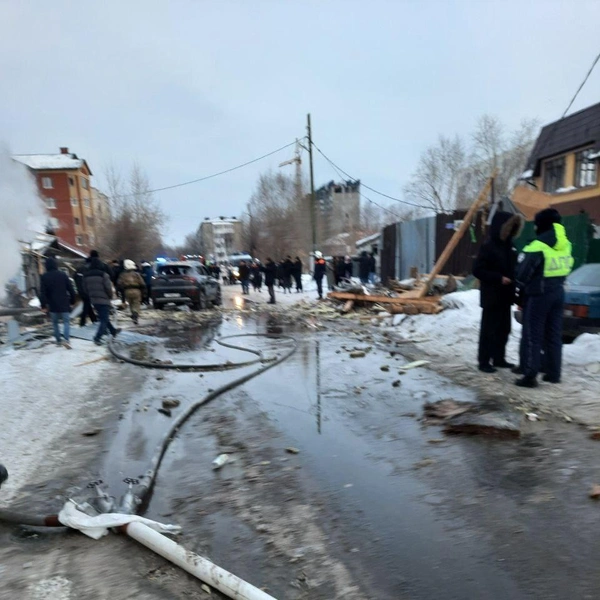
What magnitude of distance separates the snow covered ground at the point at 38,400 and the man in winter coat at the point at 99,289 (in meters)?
0.75

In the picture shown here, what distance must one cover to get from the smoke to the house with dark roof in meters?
19.3

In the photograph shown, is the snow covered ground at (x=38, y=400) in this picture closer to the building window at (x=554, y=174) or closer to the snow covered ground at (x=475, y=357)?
the snow covered ground at (x=475, y=357)

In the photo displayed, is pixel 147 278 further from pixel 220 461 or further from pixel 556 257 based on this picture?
pixel 556 257

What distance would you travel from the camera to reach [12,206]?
29.2 feet

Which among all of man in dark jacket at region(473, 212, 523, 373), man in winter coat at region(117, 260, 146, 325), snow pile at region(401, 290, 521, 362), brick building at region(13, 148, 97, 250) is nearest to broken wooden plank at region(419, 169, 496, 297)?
snow pile at region(401, 290, 521, 362)

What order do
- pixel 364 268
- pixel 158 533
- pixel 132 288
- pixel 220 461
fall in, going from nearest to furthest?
pixel 158 533
pixel 220 461
pixel 132 288
pixel 364 268

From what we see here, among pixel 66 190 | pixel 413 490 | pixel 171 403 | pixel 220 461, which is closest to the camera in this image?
pixel 413 490

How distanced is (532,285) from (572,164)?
2175 cm

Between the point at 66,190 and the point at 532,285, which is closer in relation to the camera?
the point at 532,285

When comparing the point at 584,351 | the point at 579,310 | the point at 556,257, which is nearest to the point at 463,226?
the point at 579,310

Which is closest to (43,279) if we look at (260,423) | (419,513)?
(260,423)

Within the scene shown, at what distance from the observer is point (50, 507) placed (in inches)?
143

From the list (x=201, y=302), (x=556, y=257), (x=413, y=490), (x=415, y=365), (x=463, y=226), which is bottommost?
(x=201, y=302)

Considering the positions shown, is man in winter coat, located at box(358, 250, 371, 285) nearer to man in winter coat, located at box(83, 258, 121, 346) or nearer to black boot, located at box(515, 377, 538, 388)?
man in winter coat, located at box(83, 258, 121, 346)
